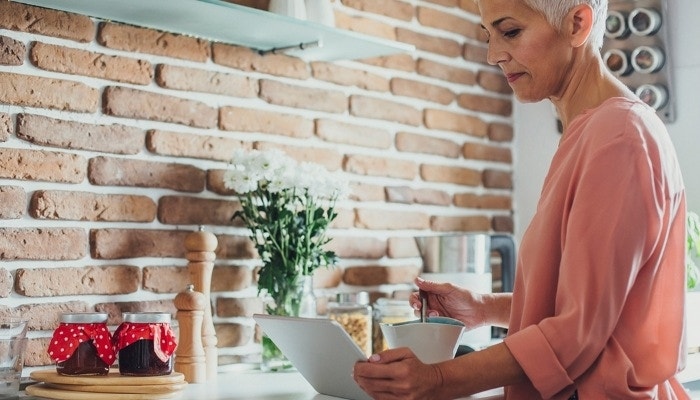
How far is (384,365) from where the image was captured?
127cm

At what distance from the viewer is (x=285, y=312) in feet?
6.47

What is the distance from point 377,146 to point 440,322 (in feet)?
3.28

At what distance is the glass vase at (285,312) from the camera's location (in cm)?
198

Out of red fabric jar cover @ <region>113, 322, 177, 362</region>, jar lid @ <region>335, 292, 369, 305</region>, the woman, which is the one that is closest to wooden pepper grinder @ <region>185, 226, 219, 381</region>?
red fabric jar cover @ <region>113, 322, 177, 362</region>

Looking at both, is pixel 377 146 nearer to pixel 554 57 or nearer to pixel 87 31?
pixel 87 31

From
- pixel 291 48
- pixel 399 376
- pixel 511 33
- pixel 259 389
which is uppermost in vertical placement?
pixel 291 48

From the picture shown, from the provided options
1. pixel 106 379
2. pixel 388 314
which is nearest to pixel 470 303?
pixel 388 314

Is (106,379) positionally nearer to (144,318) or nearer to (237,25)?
(144,318)

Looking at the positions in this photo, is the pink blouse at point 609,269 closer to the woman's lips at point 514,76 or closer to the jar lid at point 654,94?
the woman's lips at point 514,76

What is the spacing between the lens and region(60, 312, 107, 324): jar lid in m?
1.58

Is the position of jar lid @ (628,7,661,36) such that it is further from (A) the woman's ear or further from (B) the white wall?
(A) the woman's ear

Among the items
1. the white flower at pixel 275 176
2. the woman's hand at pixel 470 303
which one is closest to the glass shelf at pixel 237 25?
the white flower at pixel 275 176

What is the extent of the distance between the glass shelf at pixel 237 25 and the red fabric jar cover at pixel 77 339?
599 millimetres

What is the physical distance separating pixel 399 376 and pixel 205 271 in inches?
28.2
